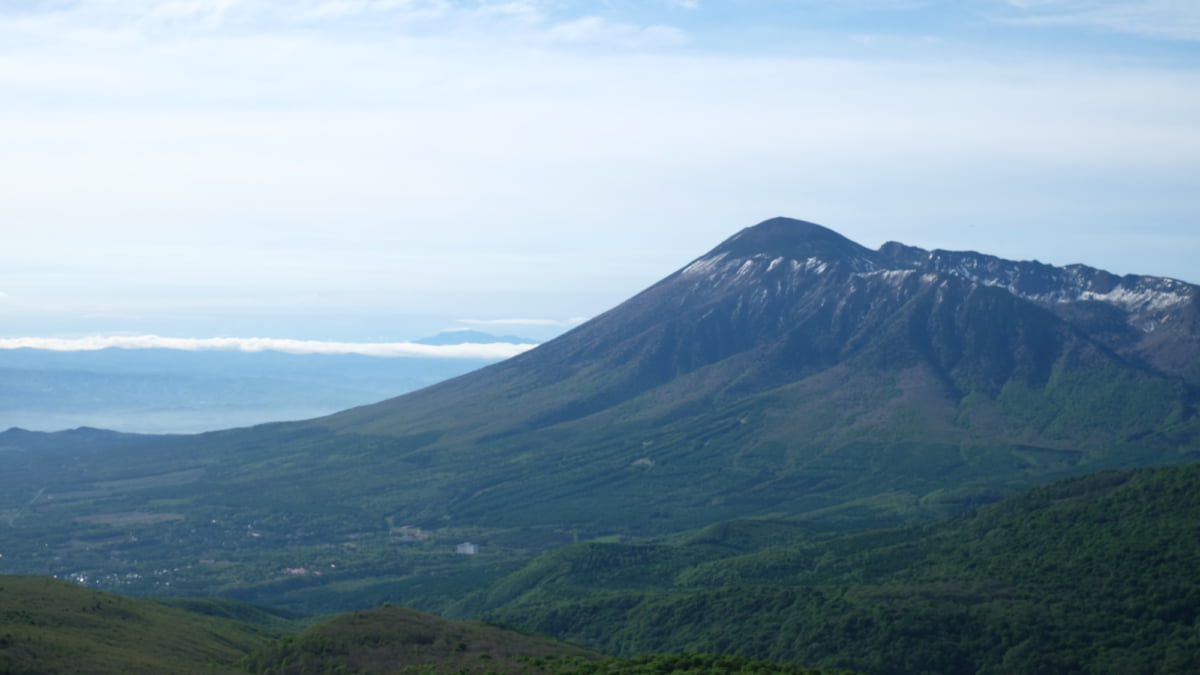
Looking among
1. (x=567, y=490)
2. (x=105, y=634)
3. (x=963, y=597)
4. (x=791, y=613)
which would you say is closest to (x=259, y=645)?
(x=105, y=634)

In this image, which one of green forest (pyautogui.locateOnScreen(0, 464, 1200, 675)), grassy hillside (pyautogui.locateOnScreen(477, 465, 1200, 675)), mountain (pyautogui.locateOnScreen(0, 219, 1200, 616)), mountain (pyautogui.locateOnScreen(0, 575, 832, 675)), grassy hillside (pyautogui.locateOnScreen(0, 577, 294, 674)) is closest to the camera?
mountain (pyautogui.locateOnScreen(0, 575, 832, 675))

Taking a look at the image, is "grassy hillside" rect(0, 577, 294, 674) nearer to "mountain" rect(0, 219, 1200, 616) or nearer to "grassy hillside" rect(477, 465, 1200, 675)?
"grassy hillside" rect(477, 465, 1200, 675)

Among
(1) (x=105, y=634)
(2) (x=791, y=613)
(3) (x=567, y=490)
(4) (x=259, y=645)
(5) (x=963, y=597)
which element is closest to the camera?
(1) (x=105, y=634)

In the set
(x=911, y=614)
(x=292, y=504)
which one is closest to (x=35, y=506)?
(x=292, y=504)

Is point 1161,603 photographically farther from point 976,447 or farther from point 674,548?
point 976,447

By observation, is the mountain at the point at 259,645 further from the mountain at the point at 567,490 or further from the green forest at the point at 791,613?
the mountain at the point at 567,490

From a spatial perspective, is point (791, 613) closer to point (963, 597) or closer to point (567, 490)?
point (963, 597)

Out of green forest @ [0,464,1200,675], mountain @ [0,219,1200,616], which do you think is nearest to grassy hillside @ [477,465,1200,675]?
green forest @ [0,464,1200,675]
